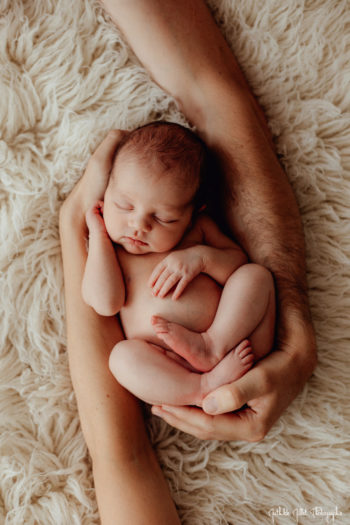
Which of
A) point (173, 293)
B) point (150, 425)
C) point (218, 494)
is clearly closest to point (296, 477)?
point (218, 494)

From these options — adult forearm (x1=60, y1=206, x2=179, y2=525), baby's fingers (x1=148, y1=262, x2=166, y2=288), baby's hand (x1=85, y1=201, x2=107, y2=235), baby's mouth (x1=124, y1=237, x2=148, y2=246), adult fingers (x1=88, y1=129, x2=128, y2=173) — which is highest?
adult fingers (x1=88, y1=129, x2=128, y2=173)

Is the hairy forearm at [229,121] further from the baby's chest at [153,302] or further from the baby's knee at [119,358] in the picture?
the baby's knee at [119,358]

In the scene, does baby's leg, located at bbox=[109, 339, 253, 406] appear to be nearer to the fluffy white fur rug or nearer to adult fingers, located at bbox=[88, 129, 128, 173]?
the fluffy white fur rug

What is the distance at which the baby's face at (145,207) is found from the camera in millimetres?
1165

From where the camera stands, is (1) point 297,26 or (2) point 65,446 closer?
(2) point 65,446

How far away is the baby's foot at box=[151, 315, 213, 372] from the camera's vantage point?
1.15m

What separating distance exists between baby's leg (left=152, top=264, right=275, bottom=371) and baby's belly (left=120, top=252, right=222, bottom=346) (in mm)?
33

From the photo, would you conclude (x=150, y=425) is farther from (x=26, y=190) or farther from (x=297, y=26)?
(x=297, y=26)

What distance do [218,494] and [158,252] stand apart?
606 millimetres

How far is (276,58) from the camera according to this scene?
147 centimetres

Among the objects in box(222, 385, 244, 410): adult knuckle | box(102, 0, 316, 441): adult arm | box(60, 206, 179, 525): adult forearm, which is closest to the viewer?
box(222, 385, 244, 410): adult knuckle

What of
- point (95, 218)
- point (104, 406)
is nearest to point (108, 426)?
point (104, 406)

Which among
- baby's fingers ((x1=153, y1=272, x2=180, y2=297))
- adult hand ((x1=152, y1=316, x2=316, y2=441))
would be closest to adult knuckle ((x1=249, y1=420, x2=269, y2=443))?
adult hand ((x1=152, y1=316, x2=316, y2=441))

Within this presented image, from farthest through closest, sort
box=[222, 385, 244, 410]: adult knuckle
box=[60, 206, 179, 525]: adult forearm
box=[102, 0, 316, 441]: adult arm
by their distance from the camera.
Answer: box=[102, 0, 316, 441]: adult arm < box=[60, 206, 179, 525]: adult forearm < box=[222, 385, 244, 410]: adult knuckle
